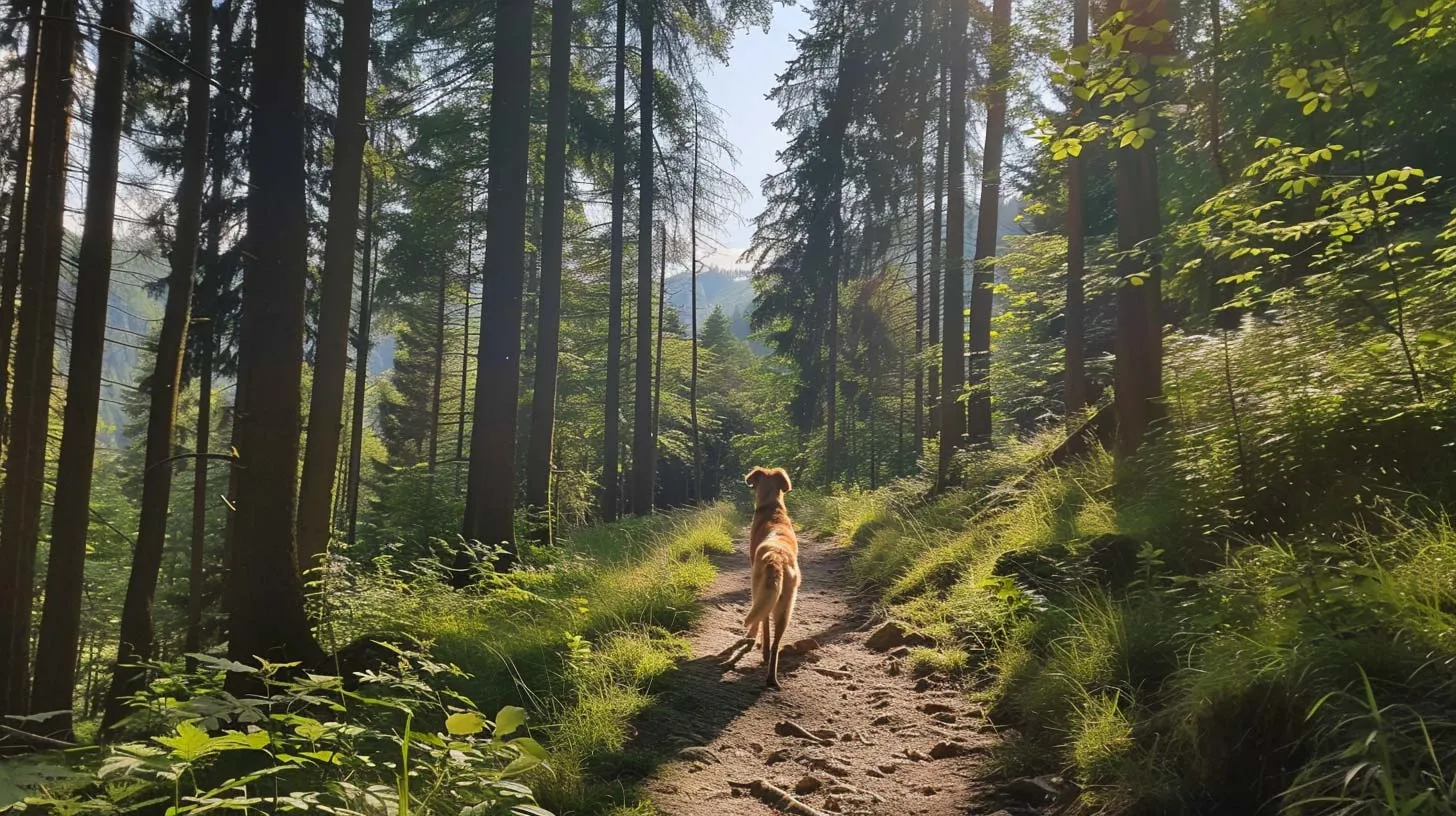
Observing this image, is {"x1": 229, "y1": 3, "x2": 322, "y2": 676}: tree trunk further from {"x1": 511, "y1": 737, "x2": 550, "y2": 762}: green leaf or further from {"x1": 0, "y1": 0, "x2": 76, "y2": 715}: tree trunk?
{"x1": 0, "y1": 0, "x2": 76, "y2": 715}: tree trunk

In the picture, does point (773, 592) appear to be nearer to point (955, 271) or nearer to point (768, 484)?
point (768, 484)

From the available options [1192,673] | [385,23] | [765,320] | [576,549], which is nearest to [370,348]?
[385,23]

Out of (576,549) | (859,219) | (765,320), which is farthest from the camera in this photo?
(765,320)

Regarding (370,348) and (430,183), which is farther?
(370,348)

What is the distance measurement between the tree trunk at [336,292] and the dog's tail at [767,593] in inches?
212

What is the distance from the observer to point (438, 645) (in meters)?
4.95

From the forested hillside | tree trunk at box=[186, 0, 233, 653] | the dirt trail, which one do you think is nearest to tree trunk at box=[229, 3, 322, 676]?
the forested hillside

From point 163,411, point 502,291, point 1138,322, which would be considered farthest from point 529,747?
point 163,411

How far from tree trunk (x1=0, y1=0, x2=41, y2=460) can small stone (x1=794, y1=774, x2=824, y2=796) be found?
1114 cm

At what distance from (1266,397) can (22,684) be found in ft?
37.4

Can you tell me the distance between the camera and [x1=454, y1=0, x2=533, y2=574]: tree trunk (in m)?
8.77

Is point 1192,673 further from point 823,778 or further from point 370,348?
point 370,348

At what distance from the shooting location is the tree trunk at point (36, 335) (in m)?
7.90

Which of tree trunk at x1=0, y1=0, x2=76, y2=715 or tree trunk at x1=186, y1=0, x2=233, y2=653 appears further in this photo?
tree trunk at x1=186, y1=0, x2=233, y2=653
